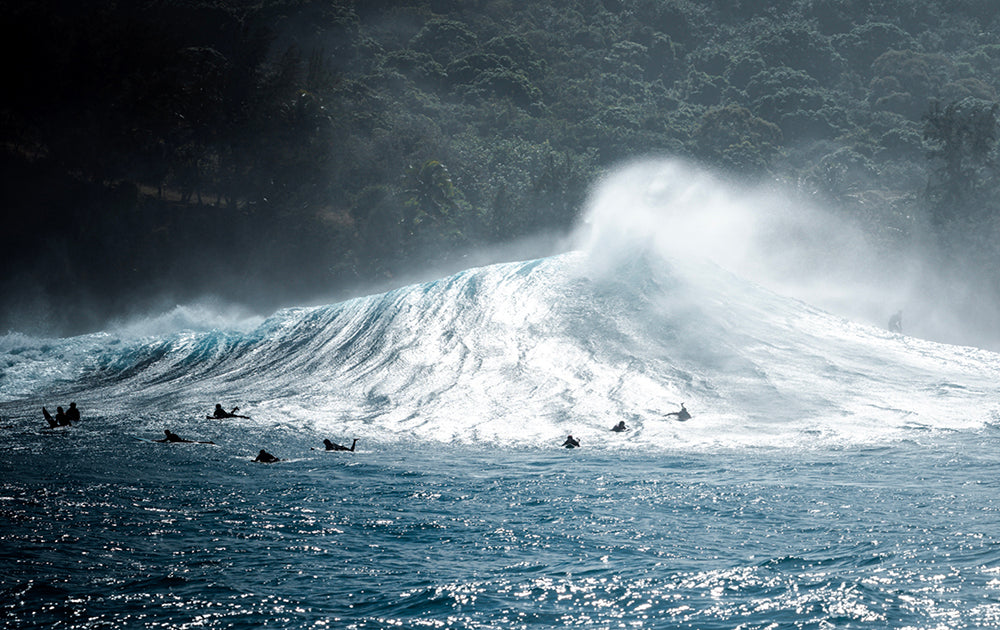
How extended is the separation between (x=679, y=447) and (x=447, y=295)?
58.0ft

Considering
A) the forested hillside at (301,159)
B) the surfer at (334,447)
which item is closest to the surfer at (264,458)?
the surfer at (334,447)

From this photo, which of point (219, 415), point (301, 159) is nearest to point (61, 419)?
point (219, 415)

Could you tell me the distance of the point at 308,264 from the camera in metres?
69.8

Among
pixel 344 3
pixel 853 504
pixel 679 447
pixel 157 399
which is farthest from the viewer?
pixel 344 3

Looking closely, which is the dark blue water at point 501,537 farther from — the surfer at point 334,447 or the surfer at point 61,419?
the surfer at point 61,419

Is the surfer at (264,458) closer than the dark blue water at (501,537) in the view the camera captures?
No

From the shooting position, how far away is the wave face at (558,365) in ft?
81.1

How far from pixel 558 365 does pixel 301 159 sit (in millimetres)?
45650

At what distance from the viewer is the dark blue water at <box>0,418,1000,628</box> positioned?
38.2 feet

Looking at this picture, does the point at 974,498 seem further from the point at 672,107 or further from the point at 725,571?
the point at 672,107

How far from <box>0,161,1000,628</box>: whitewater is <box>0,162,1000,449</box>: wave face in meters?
0.13

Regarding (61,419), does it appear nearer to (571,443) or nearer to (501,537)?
(571,443)

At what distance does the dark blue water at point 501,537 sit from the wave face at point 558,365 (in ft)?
10.4

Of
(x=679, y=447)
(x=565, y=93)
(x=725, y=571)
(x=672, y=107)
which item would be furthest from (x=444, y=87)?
(x=725, y=571)
